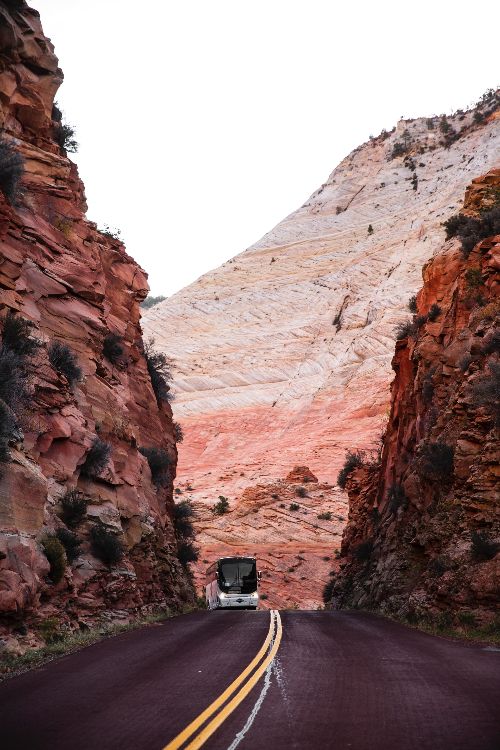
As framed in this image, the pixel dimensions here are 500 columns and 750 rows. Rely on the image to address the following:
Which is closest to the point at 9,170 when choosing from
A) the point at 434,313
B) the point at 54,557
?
the point at 54,557

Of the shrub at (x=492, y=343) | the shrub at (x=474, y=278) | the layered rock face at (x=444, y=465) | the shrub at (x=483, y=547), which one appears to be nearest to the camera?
the shrub at (x=483, y=547)

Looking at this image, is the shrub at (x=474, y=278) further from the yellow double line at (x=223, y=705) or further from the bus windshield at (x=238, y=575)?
the yellow double line at (x=223, y=705)

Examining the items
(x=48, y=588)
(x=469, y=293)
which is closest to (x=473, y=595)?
(x=48, y=588)

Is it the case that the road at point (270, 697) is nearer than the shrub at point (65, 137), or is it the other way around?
the road at point (270, 697)

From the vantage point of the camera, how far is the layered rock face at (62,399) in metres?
15.1

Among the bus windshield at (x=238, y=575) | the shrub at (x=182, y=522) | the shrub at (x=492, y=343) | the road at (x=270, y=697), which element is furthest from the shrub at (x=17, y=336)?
the bus windshield at (x=238, y=575)

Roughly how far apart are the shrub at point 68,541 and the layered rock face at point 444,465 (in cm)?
853

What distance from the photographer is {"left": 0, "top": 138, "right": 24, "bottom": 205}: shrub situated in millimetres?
19547

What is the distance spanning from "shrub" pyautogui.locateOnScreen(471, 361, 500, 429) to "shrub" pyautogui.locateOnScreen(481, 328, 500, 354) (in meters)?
1.38

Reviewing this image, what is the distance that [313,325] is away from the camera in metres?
97.5

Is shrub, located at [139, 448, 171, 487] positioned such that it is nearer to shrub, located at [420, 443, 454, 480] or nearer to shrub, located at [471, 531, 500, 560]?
shrub, located at [420, 443, 454, 480]

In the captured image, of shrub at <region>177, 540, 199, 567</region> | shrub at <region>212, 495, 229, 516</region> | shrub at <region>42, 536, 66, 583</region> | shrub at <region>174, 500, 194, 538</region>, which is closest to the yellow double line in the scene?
shrub at <region>42, 536, 66, 583</region>

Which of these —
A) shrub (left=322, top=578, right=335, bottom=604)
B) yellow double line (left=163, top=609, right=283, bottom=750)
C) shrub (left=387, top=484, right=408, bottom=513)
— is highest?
yellow double line (left=163, top=609, right=283, bottom=750)

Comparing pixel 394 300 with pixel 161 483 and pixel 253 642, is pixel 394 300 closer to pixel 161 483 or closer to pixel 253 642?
pixel 161 483
